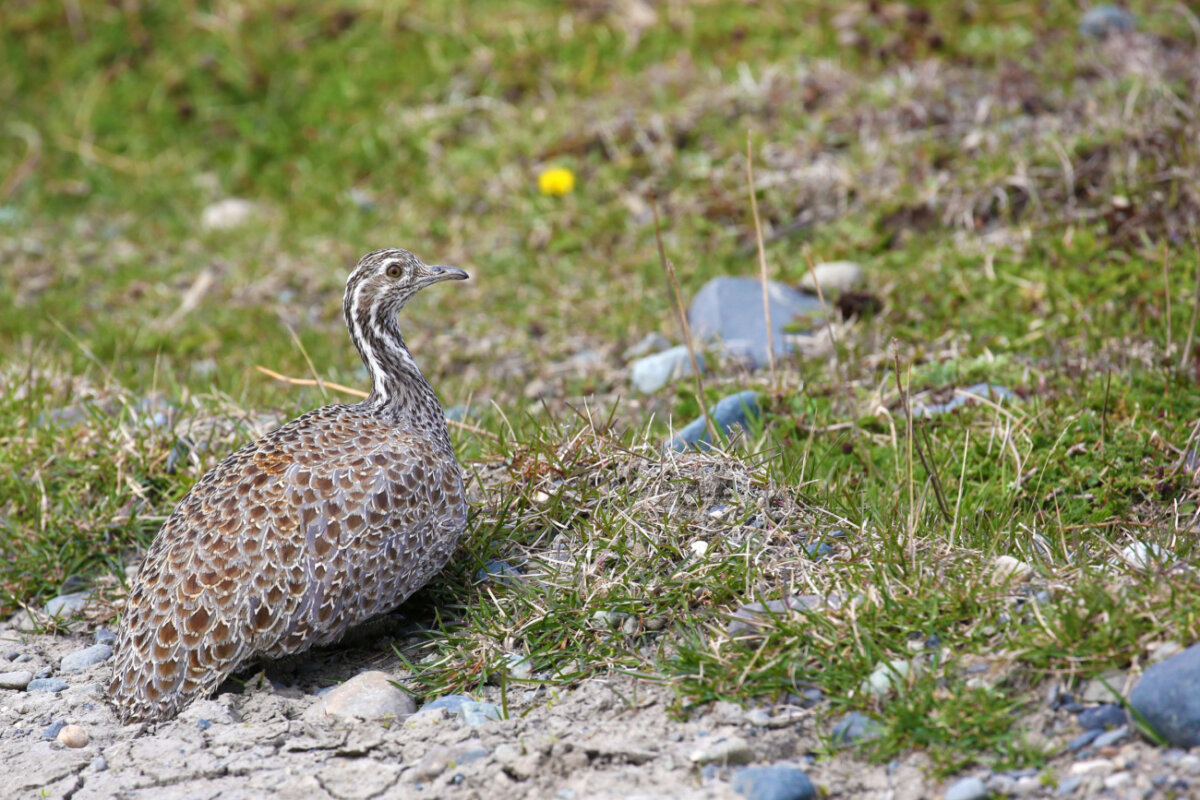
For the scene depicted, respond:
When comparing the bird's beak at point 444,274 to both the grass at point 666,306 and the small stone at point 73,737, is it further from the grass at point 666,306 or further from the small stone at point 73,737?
the small stone at point 73,737

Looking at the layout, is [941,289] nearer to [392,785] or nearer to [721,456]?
[721,456]

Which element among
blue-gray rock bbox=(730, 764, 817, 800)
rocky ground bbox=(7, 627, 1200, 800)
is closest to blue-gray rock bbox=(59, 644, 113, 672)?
rocky ground bbox=(7, 627, 1200, 800)

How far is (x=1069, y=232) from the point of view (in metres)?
7.32

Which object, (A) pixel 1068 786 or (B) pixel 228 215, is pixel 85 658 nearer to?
(A) pixel 1068 786

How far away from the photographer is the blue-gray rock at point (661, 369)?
6.78 m

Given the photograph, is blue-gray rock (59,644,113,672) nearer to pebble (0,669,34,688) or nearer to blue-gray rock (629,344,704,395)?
pebble (0,669,34,688)

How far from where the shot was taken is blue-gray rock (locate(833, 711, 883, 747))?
→ 11.9ft

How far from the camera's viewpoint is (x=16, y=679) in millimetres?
4762

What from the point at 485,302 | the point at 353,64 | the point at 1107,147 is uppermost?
the point at 353,64

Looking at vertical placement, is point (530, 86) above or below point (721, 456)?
above

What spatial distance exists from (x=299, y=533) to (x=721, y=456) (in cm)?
166

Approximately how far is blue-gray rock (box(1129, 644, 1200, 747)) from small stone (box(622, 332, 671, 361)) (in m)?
4.19

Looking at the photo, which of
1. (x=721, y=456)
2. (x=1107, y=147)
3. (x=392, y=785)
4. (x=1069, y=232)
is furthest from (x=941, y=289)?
(x=392, y=785)

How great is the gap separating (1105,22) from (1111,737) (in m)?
7.41
